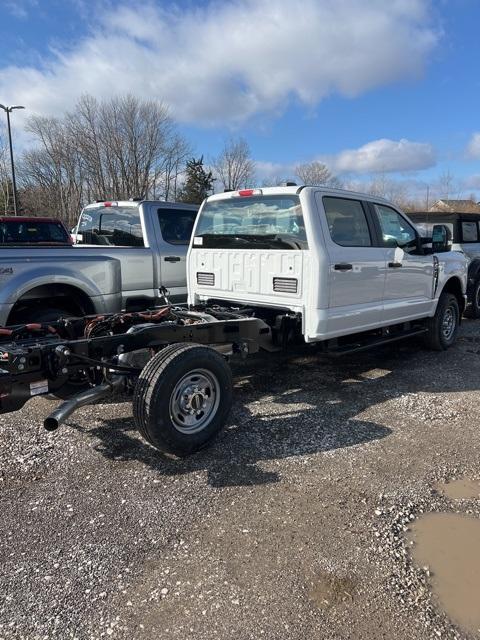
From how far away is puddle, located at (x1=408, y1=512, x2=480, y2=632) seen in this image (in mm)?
2479

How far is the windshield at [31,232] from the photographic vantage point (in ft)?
32.9

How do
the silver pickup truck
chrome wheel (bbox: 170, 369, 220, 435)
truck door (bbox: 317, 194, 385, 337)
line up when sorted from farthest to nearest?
the silver pickup truck, truck door (bbox: 317, 194, 385, 337), chrome wheel (bbox: 170, 369, 220, 435)

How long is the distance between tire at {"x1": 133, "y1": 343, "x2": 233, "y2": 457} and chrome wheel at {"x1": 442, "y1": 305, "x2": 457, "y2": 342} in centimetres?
467

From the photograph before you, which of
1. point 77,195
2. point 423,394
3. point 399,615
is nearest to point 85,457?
point 399,615

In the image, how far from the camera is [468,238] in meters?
10.7

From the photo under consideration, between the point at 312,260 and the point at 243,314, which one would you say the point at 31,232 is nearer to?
the point at 243,314

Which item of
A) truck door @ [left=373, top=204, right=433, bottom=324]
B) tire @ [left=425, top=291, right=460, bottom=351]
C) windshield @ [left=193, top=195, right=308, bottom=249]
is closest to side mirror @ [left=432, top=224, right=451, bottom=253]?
truck door @ [left=373, top=204, right=433, bottom=324]

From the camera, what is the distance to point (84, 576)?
2.68 m

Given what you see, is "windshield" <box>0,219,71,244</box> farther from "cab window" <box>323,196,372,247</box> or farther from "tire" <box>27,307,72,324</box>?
"cab window" <box>323,196,372,247</box>

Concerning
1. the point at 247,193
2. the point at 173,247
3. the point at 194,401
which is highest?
the point at 247,193

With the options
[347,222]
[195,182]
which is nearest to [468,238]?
[347,222]

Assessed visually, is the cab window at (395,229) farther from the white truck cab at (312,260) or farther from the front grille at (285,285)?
the front grille at (285,285)

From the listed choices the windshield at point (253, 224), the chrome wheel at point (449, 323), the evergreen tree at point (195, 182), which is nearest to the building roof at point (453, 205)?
the evergreen tree at point (195, 182)

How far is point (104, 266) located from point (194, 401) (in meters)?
2.65
